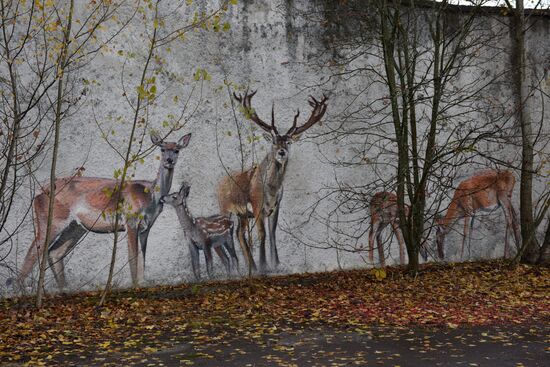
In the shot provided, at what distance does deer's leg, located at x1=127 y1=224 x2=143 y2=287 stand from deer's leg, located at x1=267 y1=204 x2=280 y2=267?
224 centimetres

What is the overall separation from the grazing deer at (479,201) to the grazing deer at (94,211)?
528cm

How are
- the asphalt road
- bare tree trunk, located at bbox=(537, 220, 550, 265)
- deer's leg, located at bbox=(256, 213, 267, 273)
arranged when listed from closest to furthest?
the asphalt road → deer's leg, located at bbox=(256, 213, 267, 273) → bare tree trunk, located at bbox=(537, 220, 550, 265)

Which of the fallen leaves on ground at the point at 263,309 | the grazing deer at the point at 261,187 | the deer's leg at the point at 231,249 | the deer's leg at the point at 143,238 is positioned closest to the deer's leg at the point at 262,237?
the grazing deer at the point at 261,187

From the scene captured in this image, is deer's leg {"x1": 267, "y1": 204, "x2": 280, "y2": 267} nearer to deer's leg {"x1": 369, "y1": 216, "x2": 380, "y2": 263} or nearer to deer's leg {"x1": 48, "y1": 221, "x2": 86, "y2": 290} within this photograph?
deer's leg {"x1": 369, "y1": 216, "x2": 380, "y2": 263}

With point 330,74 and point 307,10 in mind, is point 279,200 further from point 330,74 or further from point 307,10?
point 307,10

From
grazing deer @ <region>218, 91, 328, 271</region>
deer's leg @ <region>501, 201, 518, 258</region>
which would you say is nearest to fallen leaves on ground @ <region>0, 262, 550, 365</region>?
grazing deer @ <region>218, 91, 328, 271</region>

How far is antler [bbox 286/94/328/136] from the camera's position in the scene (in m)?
12.1

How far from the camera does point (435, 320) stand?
8422mm

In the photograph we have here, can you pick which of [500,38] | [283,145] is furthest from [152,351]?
[500,38]

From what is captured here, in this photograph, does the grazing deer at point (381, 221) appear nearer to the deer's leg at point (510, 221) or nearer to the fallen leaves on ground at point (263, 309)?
the fallen leaves on ground at point (263, 309)

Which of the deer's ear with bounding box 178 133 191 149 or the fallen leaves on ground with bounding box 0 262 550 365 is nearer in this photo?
the fallen leaves on ground with bounding box 0 262 550 365

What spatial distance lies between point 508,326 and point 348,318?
6.24ft

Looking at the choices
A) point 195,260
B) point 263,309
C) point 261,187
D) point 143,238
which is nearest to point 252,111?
point 261,187

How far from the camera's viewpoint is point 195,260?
1146 cm
